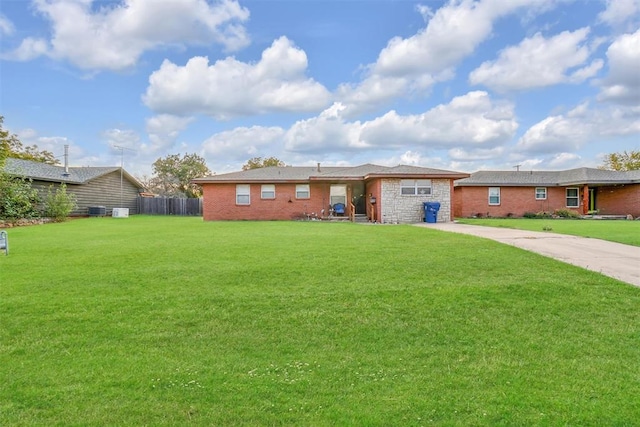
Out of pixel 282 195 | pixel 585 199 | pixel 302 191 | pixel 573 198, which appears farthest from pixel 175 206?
pixel 585 199

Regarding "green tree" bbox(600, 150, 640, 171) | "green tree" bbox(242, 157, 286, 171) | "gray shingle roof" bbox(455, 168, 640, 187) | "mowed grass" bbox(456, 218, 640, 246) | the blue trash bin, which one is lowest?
"mowed grass" bbox(456, 218, 640, 246)

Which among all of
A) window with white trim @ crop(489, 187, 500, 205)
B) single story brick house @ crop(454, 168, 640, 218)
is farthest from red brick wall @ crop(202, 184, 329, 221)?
window with white trim @ crop(489, 187, 500, 205)

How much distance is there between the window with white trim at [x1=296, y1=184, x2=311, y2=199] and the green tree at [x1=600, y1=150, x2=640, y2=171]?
127ft

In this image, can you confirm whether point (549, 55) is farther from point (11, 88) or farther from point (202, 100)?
point (11, 88)

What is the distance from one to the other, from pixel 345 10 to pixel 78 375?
14151mm

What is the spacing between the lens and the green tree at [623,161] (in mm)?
43625

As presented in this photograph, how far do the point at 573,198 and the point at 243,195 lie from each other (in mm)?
23224

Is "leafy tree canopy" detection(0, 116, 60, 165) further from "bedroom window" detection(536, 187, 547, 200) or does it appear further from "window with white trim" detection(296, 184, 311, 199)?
"bedroom window" detection(536, 187, 547, 200)

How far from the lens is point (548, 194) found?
29.0m

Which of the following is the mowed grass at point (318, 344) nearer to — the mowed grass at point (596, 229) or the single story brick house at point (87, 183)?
the mowed grass at point (596, 229)

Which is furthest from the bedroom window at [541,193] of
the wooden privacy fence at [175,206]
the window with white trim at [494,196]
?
the wooden privacy fence at [175,206]

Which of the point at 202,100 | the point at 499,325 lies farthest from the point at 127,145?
the point at 499,325

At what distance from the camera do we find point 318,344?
4.38m

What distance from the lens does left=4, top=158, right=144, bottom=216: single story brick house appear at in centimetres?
2534
